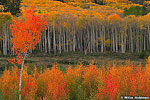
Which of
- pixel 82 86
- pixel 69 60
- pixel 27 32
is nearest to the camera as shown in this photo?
pixel 27 32

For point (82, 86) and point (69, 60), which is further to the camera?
point (69, 60)

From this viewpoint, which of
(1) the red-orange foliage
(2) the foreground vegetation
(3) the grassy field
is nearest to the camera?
(2) the foreground vegetation

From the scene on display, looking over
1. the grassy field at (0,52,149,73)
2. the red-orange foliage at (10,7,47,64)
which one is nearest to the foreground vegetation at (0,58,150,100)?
the red-orange foliage at (10,7,47,64)

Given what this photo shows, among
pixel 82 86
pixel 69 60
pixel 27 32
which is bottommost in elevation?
pixel 69 60

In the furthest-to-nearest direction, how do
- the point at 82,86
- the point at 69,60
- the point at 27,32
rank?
the point at 69,60, the point at 82,86, the point at 27,32

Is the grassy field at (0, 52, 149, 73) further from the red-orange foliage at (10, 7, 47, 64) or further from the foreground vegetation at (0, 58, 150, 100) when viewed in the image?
the red-orange foliage at (10, 7, 47, 64)

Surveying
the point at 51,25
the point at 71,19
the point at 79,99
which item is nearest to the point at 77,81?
the point at 79,99

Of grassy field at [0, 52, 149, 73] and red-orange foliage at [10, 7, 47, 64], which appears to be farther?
grassy field at [0, 52, 149, 73]

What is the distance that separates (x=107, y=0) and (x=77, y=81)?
593 feet

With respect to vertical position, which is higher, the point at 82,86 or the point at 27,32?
the point at 27,32

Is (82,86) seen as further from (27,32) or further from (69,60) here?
(69,60)

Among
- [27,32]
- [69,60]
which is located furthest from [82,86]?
[69,60]

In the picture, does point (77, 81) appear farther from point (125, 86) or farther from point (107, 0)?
point (107, 0)

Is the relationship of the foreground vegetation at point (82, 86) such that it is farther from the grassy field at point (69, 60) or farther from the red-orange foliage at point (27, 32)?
the grassy field at point (69, 60)
